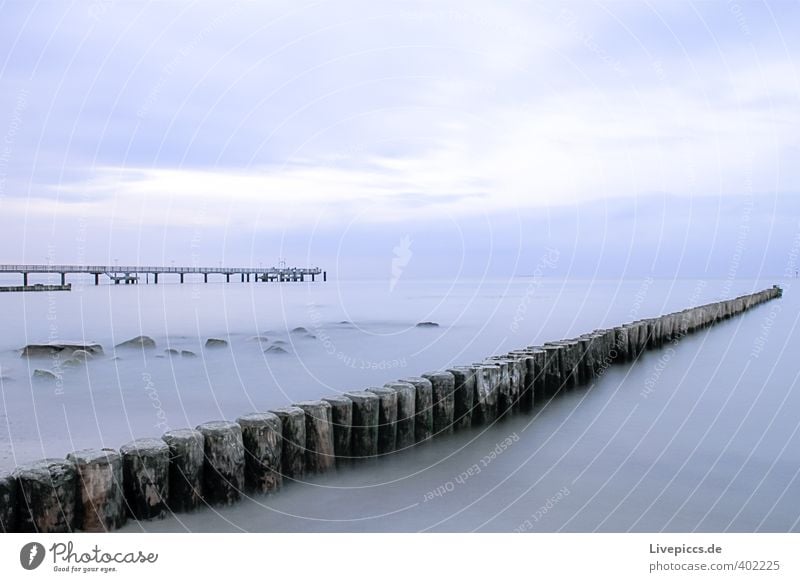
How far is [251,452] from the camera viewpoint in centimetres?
432

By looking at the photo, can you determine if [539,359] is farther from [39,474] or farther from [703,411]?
[39,474]

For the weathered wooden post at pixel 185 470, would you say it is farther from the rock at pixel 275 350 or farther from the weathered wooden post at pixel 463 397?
the rock at pixel 275 350

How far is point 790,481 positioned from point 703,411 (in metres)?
2.67

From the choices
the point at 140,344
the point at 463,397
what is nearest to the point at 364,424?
the point at 463,397

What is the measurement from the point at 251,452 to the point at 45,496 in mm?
1240

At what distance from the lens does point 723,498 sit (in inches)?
186

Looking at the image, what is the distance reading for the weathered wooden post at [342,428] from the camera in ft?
16.4

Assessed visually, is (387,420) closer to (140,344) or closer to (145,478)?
(145,478)

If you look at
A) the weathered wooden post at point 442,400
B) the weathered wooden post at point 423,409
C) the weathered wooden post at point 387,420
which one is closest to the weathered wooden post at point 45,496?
the weathered wooden post at point 387,420

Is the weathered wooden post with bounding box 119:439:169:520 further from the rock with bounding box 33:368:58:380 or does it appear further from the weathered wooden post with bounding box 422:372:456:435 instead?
the rock with bounding box 33:368:58:380

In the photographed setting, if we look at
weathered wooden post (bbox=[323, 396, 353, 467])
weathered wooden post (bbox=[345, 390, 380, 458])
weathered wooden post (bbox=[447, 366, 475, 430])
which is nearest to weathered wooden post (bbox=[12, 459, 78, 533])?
weathered wooden post (bbox=[323, 396, 353, 467])

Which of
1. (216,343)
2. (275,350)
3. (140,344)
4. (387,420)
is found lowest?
(387,420)
